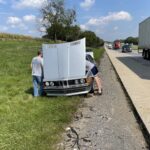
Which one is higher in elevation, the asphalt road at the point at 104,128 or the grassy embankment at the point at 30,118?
the grassy embankment at the point at 30,118

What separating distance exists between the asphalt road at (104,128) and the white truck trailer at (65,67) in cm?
86

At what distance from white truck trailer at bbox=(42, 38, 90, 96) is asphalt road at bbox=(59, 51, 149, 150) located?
86cm

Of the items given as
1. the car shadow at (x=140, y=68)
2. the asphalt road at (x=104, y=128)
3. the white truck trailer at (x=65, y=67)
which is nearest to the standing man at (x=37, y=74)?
the white truck trailer at (x=65, y=67)

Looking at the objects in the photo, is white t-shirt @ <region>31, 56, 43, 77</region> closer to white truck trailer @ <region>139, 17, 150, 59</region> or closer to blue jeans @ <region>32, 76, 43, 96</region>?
blue jeans @ <region>32, 76, 43, 96</region>

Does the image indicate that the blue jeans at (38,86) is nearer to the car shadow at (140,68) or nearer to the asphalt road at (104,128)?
the asphalt road at (104,128)

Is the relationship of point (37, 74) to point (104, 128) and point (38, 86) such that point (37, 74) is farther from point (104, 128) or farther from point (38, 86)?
point (104, 128)

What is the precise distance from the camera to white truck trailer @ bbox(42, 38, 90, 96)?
13016 millimetres

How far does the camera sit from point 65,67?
13109mm

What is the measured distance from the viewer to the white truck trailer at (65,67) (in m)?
13.0

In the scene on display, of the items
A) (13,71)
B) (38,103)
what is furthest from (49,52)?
(13,71)

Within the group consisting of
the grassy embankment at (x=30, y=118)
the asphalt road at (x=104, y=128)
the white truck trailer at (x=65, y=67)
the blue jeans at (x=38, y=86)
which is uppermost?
the white truck trailer at (x=65, y=67)

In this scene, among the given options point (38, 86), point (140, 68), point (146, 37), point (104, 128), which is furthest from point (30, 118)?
point (146, 37)

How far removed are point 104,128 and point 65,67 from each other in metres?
4.71

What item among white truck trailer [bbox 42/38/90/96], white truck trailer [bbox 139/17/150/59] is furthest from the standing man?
white truck trailer [bbox 139/17/150/59]
